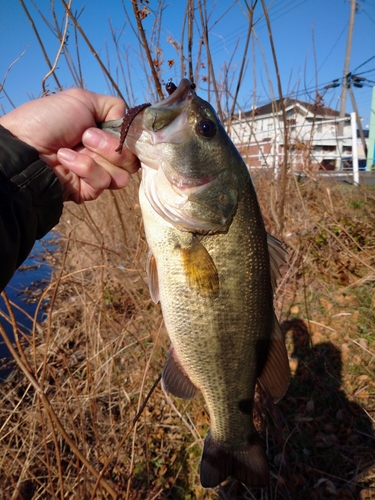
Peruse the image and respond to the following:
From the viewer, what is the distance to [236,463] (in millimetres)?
1777

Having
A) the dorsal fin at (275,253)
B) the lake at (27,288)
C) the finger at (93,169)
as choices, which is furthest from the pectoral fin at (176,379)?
the lake at (27,288)

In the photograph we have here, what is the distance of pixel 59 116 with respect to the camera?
1.66 m

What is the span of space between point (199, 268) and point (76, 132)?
1.00 meters

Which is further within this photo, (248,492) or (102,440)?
(102,440)

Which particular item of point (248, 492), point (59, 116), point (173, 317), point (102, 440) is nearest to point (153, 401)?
point (102, 440)

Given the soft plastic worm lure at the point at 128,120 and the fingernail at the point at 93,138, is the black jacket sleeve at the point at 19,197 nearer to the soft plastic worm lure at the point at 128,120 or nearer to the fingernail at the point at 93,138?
the fingernail at the point at 93,138

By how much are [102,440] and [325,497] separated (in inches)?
81.3

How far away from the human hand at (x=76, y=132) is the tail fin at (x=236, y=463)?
63.1 inches

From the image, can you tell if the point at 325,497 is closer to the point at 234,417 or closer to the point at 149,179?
the point at 234,417

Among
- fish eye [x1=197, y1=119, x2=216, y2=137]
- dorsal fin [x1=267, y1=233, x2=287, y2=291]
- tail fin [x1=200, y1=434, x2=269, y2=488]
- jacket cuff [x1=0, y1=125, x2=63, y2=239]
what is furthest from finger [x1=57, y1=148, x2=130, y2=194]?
tail fin [x1=200, y1=434, x2=269, y2=488]

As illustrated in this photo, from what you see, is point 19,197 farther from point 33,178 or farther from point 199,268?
point 199,268

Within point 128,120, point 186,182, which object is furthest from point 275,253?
point 128,120

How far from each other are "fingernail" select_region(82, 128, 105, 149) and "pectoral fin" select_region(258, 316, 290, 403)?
4.20 feet

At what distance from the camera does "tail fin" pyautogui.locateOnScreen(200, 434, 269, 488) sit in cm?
174
